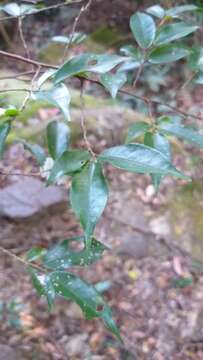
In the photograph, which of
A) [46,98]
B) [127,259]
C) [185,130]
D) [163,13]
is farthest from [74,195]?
[127,259]

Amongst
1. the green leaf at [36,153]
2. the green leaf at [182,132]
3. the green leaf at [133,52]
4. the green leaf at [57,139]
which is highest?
the green leaf at [133,52]

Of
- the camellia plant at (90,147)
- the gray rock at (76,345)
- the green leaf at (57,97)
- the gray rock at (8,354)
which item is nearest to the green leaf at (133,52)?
the camellia plant at (90,147)

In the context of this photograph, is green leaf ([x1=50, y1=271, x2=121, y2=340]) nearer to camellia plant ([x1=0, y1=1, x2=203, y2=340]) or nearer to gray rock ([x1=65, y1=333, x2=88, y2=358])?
camellia plant ([x1=0, y1=1, x2=203, y2=340])

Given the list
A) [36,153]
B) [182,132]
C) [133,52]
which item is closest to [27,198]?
[36,153]

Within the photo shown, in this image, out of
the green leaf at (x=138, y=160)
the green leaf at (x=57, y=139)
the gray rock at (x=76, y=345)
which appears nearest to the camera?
the green leaf at (x=138, y=160)

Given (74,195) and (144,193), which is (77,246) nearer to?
(144,193)

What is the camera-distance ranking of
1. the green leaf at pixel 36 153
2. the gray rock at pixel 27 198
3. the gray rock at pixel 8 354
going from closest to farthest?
the green leaf at pixel 36 153 < the gray rock at pixel 8 354 < the gray rock at pixel 27 198

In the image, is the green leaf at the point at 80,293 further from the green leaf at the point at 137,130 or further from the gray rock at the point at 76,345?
the gray rock at the point at 76,345

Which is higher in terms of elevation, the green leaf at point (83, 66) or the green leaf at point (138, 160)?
the green leaf at point (83, 66)
